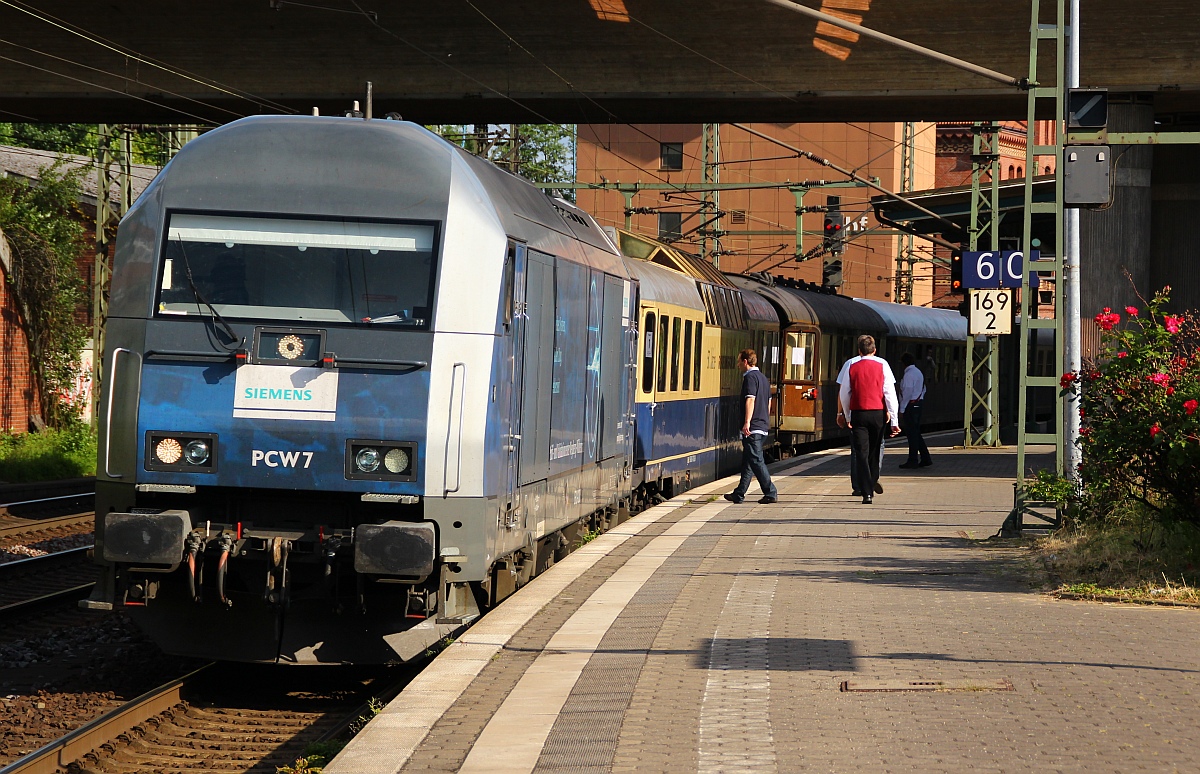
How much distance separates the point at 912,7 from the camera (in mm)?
20812

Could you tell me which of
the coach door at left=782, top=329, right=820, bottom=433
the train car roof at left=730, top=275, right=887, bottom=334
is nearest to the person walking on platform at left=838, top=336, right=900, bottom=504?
the train car roof at left=730, top=275, right=887, bottom=334

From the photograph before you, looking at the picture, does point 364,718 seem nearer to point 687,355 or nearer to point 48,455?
point 687,355

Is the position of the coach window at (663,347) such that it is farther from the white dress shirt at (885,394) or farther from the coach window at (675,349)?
the white dress shirt at (885,394)

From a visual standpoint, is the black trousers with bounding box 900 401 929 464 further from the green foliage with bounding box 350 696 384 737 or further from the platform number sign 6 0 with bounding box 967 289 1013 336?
the green foliage with bounding box 350 696 384 737

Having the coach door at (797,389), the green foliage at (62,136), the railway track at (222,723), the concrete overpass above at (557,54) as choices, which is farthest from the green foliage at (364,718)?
the green foliage at (62,136)

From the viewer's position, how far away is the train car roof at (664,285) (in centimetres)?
1591

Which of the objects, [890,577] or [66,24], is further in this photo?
[66,24]

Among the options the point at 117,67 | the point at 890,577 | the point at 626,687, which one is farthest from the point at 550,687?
the point at 117,67

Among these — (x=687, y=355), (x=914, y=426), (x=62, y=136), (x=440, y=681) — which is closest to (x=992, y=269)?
(x=687, y=355)

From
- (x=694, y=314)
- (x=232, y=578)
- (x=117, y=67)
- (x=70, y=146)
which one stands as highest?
(x=70, y=146)

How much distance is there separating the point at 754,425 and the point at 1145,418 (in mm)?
7209

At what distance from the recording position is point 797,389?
26.9 m

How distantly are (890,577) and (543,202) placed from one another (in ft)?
12.1

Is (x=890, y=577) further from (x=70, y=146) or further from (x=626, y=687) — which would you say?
(x=70, y=146)
